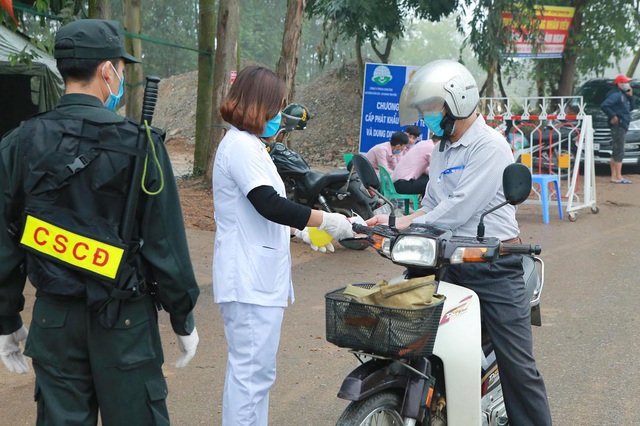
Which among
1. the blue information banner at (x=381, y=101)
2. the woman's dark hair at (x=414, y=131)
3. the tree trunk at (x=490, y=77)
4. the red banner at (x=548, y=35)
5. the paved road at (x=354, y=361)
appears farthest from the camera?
the red banner at (x=548, y=35)

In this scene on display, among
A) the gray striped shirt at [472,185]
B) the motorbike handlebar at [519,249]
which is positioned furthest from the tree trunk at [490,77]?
the motorbike handlebar at [519,249]

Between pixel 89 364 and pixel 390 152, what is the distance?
33.4 feet

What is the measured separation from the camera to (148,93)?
3.04m

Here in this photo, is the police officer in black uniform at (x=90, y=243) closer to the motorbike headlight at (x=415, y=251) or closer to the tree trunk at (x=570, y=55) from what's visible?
the motorbike headlight at (x=415, y=251)

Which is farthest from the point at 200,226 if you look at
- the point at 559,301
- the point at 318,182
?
the point at 559,301

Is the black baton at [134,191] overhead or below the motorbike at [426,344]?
overhead

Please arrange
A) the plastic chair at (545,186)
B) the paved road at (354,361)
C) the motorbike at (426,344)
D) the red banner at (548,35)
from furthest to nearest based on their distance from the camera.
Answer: the red banner at (548,35)
the plastic chair at (545,186)
the paved road at (354,361)
the motorbike at (426,344)

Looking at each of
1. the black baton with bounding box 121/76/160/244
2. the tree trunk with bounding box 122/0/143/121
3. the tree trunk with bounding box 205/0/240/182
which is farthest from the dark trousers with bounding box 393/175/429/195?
the black baton with bounding box 121/76/160/244

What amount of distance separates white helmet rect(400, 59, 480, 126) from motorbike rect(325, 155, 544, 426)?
1.44 feet

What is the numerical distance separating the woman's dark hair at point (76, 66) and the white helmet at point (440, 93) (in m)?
1.46

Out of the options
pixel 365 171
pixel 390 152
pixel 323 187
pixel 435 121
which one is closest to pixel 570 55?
pixel 390 152

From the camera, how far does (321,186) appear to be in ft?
33.0

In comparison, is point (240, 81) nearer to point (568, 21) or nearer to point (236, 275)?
point (236, 275)

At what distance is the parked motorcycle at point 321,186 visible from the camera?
10.1m
